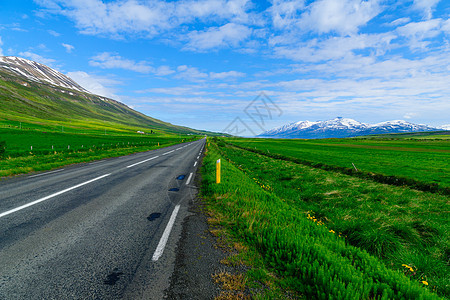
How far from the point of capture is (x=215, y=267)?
3.30 m

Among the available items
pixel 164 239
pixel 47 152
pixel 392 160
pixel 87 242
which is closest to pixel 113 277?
pixel 164 239

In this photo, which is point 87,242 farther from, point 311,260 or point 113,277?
point 311,260

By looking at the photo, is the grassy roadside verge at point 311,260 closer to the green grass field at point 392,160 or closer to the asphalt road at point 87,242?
the asphalt road at point 87,242

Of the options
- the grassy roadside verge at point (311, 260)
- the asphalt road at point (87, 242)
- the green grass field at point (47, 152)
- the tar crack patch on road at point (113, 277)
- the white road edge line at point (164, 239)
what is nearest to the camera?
the grassy roadside verge at point (311, 260)

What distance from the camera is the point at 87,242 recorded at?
409cm

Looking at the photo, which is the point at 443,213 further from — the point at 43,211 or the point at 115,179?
the point at 115,179

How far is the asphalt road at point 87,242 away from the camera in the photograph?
2.81m

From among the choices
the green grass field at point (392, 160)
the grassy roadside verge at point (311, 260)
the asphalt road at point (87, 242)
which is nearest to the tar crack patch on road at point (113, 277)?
the asphalt road at point (87, 242)

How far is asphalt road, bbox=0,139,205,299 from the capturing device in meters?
2.81

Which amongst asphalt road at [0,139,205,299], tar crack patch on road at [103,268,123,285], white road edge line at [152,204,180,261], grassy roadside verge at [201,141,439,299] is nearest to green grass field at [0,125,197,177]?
asphalt road at [0,139,205,299]

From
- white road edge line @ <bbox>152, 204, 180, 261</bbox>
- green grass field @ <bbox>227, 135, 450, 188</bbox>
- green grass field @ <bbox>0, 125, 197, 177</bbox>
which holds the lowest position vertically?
green grass field @ <bbox>227, 135, 450, 188</bbox>

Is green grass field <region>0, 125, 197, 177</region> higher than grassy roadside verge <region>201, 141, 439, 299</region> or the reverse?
higher

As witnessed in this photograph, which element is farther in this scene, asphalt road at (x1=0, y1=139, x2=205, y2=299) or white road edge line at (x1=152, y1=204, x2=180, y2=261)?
white road edge line at (x1=152, y1=204, x2=180, y2=261)

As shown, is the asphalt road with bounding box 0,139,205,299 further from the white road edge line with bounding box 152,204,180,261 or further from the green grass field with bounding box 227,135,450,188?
the green grass field with bounding box 227,135,450,188
